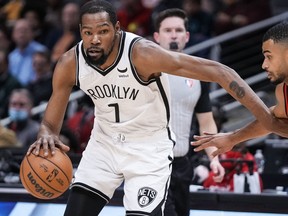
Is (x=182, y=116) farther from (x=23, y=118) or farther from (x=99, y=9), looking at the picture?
(x=23, y=118)

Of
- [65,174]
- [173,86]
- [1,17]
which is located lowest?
[65,174]

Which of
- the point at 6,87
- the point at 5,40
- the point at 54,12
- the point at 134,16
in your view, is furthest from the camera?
the point at 54,12

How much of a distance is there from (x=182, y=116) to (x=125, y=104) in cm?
100

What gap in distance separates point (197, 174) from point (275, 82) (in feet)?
7.40

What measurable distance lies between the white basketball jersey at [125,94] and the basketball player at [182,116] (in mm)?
799

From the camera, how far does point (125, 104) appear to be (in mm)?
5199

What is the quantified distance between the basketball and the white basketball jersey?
14.4 inches

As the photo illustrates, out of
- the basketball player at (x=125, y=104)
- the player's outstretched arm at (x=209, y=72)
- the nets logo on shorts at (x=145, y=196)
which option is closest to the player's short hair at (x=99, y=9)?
the basketball player at (x=125, y=104)

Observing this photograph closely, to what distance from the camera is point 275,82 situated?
5.05 metres

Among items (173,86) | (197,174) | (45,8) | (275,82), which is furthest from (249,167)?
(45,8)

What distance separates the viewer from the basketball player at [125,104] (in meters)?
5.08

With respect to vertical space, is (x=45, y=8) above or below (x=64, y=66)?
above

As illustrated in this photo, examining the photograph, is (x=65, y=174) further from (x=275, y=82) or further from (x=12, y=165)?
(x=12, y=165)

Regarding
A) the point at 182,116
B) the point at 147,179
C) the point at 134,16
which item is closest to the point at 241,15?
the point at 134,16
